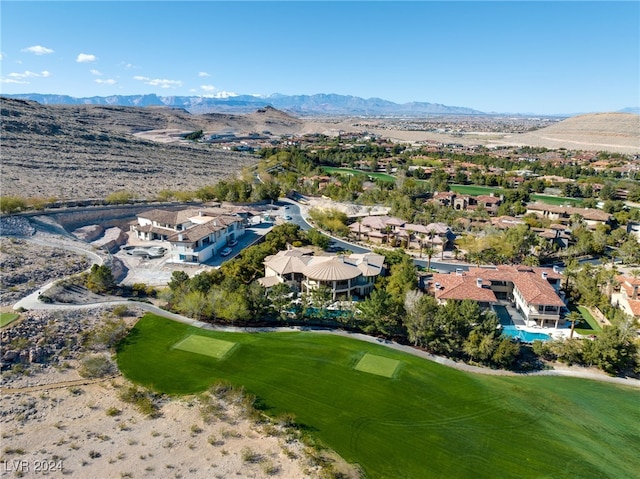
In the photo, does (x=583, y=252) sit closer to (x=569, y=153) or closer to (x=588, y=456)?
(x=588, y=456)

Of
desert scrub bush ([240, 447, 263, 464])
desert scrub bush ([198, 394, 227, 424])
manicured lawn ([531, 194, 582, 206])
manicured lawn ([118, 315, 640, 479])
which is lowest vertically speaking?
manicured lawn ([118, 315, 640, 479])

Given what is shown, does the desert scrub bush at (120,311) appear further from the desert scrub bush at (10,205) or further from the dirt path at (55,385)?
the desert scrub bush at (10,205)

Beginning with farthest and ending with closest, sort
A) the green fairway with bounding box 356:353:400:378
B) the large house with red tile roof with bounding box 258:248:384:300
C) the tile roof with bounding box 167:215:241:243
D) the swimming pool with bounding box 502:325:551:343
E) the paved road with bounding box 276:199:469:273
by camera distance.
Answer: the paved road with bounding box 276:199:469:273, the tile roof with bounding box 167:215:241:243, the large house with red tile roof with bounding box 258:248:384:300, the swimming pool with bounding box 502:325:551:343, the green fairway with bounding box 356:353:400:378

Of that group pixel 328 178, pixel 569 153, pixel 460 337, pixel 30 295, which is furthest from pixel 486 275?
pixel 569 153

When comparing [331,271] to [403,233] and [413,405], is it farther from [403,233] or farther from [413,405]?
[403,233]

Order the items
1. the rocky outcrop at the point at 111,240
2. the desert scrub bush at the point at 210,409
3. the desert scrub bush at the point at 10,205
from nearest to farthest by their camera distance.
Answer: the desert scrub bush at the point at 210,409
the desert scrub bush at the point at 10,205
the rocky outcrop at the point at 111,240

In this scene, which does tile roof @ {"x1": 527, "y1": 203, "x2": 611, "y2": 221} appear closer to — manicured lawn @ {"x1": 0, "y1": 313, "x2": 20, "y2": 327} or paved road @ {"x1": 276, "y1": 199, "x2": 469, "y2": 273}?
paved road @ {"x1": 276, "y1": 199, "x2": 469, "y2": 273}

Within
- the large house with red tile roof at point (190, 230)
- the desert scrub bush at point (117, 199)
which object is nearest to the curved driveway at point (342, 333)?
the large house with red tile roof at point (190, 230)

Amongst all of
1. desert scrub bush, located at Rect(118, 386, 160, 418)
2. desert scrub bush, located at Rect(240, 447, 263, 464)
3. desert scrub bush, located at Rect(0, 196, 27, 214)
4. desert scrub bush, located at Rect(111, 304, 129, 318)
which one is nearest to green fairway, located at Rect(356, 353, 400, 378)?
desert scrub bush, located at Rect(240, 447, 263, 464)
